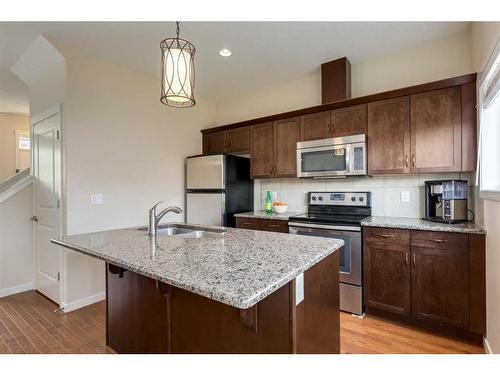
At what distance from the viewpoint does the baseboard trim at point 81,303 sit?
262 centimetres

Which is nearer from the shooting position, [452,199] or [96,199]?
[452,199]

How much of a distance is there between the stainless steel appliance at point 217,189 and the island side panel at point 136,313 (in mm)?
1703

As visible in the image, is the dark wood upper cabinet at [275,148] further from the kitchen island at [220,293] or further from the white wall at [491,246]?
the white wall at [491,246]

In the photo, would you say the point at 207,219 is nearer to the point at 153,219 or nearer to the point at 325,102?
the point at 153,219

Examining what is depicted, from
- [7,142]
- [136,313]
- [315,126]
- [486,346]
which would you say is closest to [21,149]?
[7,142]

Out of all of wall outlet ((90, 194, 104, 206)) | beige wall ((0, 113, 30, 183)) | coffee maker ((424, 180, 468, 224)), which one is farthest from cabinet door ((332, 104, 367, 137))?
beige wall ((0, 113, 30, 183))

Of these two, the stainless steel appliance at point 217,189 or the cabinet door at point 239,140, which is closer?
the stainless steel appliance at point 217,189

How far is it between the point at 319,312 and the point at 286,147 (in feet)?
7.25

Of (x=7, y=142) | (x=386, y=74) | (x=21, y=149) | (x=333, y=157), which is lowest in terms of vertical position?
(x=333, y=157)

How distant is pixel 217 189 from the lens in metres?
3.44

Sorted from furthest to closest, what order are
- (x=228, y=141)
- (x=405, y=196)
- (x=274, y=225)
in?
1. (x=228, y=141)
2. (x=274, y=225)
3. (x=405, y=196)

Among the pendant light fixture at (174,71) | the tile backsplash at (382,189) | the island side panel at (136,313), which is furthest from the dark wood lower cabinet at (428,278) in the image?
the pendant light fixture at (174,71)

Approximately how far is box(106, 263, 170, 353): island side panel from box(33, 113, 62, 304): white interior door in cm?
138

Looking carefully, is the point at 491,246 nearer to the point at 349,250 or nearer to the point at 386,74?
the point at 349,250
